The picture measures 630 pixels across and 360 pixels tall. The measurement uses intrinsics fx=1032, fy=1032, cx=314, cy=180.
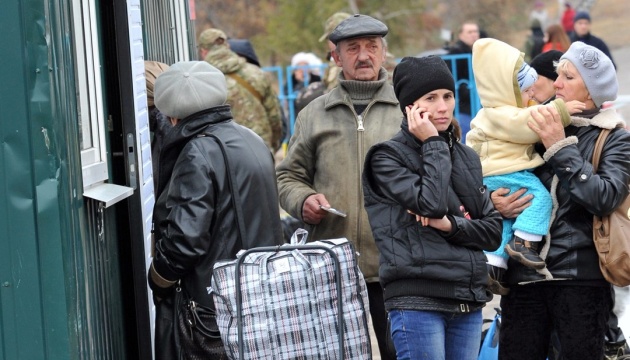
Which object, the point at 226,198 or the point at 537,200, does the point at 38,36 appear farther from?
the point at 537,200

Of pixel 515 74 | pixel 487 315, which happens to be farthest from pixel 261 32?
pixel 515 74

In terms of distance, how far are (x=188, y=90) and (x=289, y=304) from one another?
3.50 feet

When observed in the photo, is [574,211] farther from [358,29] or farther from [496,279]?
[358,29]

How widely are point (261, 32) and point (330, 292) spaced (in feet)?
90.5

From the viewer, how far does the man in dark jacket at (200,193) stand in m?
4.18

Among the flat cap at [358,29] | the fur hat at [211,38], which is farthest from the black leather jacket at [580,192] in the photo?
the fur hat at [211,38]

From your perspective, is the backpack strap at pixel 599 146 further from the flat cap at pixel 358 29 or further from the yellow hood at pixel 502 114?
the flat cap at pixel 358 29

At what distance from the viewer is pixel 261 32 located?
31031mm

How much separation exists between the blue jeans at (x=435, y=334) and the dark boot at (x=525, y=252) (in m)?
0.46

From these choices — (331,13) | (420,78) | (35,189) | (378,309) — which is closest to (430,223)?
(420,78)

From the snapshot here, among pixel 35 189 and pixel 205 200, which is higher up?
pixel 35 189

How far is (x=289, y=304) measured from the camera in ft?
12.7

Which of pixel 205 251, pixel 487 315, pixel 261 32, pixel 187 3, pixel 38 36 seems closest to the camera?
pixel 38 36

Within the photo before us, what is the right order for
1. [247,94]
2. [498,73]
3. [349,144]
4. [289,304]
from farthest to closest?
[247,94] → [349,144] → [498,73] → [289,304]
